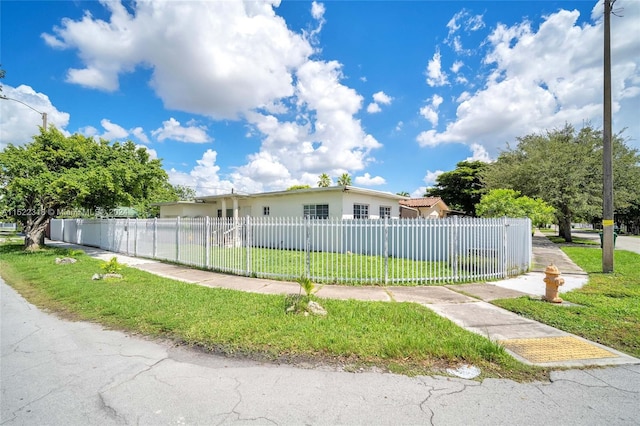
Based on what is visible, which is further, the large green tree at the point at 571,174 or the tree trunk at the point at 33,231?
the large green tree at the point at 571,174

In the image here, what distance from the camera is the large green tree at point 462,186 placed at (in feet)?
124

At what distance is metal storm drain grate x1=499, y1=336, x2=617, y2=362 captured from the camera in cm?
369

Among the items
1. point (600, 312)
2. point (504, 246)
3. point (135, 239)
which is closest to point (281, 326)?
point (600, 312)

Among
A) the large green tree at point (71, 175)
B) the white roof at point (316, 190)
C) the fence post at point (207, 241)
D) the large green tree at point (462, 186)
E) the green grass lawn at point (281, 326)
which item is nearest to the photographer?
the green grass lawn at point (281, 326)

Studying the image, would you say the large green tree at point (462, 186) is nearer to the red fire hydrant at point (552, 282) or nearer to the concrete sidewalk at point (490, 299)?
the concrete sidewalk at point (490, 299)

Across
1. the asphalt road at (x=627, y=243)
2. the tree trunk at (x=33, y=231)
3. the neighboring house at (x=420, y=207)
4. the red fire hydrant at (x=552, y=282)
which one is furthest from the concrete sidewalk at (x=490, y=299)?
the neighboring house at (x=420, y=207)

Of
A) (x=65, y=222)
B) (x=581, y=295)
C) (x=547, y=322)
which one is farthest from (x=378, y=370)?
(x=65, y=222)

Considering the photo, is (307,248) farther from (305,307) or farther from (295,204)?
(295,204)

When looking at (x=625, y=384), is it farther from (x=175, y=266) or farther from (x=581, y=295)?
(x=175, y=266)

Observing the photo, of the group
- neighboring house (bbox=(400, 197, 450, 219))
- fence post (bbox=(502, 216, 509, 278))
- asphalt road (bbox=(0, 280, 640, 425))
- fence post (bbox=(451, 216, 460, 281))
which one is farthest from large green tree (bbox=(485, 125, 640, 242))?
asphalt road (bbox=(0, 280, 640, 425))

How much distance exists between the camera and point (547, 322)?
16.1ft

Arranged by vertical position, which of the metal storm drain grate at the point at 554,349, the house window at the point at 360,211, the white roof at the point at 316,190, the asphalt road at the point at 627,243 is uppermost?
the white roof at the point at 316,190

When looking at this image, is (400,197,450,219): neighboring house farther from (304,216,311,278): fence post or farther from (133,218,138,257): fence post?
(133,218,138,257): fence post

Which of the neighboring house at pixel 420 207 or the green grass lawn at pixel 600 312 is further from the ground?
the neighboring house at pixel 420 207
